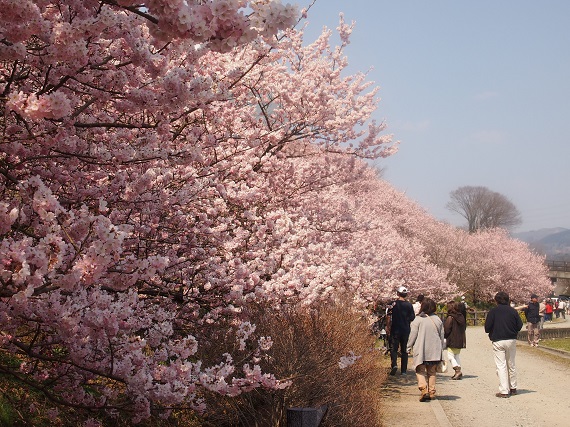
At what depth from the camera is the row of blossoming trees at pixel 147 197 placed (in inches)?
143

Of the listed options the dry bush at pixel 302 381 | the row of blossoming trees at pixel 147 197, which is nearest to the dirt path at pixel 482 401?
the dry bush at pixel 302 381

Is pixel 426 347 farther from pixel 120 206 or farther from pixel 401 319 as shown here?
pixel 120 206

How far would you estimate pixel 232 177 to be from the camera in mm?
9539

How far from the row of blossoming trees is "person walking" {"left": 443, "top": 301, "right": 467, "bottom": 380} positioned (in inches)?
84.0

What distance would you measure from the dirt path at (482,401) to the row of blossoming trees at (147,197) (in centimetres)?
209

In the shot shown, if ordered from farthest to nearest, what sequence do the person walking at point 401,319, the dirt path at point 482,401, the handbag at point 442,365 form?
the person walking at point 401,319 < the handbag at point 442,365 < the dirt path at point 482,401

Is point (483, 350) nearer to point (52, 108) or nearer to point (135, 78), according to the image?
point (135, 78)

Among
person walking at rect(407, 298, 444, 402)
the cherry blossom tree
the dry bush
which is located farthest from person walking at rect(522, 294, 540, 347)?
the cherry blossom tree

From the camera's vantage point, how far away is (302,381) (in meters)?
7.32

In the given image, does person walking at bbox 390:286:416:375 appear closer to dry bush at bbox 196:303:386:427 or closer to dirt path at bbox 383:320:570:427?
dirt path at bbox 383:320:570:427

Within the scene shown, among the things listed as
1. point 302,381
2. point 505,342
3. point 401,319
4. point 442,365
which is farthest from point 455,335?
point 302,381

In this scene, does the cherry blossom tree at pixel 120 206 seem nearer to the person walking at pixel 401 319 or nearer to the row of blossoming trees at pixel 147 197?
the row of blossoming trees at pixel 147 197

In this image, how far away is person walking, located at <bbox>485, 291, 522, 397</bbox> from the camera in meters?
12.1

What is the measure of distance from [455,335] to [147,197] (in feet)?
33.8
